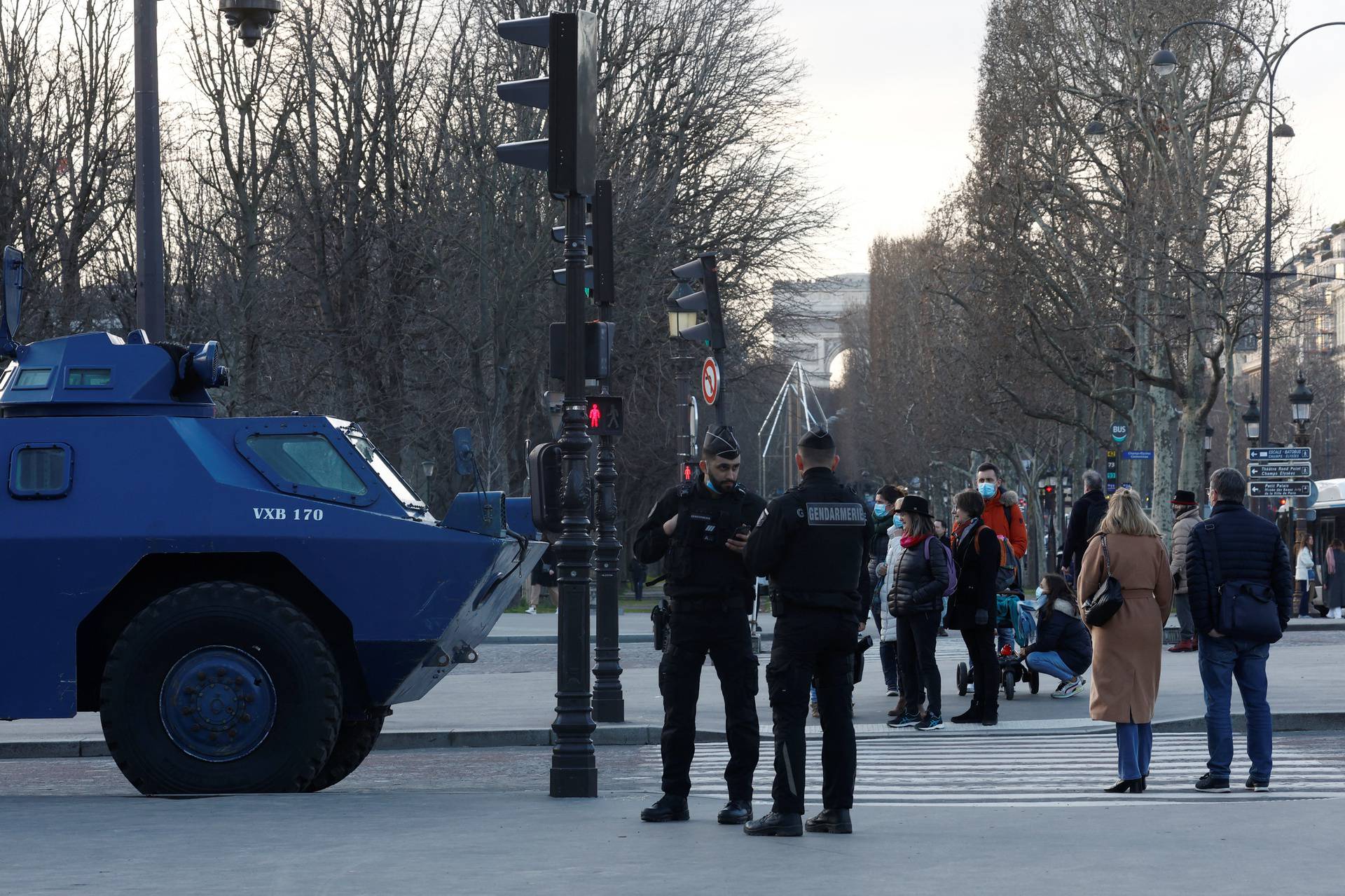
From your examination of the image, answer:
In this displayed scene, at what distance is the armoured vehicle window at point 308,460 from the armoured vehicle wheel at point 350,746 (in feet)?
4.88

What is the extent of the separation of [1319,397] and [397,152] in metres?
67.7

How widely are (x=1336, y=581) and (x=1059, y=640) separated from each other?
1985 centimetres

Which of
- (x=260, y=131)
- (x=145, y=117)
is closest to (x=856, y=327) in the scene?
(x=260, y=131)

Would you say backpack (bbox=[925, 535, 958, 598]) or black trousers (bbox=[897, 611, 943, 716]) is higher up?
backpack (bbox=[925, 535, 958, 598])

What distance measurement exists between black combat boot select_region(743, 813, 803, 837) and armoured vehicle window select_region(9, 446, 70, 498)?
15.1 ft

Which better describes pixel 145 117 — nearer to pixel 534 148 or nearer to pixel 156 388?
pixel 156 388

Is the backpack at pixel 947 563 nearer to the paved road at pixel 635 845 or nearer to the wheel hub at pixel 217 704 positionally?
the paved road at pixel 635 845

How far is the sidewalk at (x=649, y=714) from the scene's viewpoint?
14953 millimetres

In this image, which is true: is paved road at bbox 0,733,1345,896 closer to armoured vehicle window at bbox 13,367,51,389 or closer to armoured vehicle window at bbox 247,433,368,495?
armoured vehicle window at bbox 247,433,368,495

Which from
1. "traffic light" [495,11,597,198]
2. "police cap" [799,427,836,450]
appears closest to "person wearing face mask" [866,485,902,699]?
"traffic light" [495,11,597,198]

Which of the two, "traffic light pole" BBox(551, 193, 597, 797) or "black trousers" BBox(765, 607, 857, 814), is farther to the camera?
"traffic light pole" BBox(551, 193, 597, 797)

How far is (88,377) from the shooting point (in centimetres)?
1162

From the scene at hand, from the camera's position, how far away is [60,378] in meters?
11.6

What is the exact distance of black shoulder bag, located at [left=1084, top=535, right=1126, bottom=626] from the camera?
1102cm
